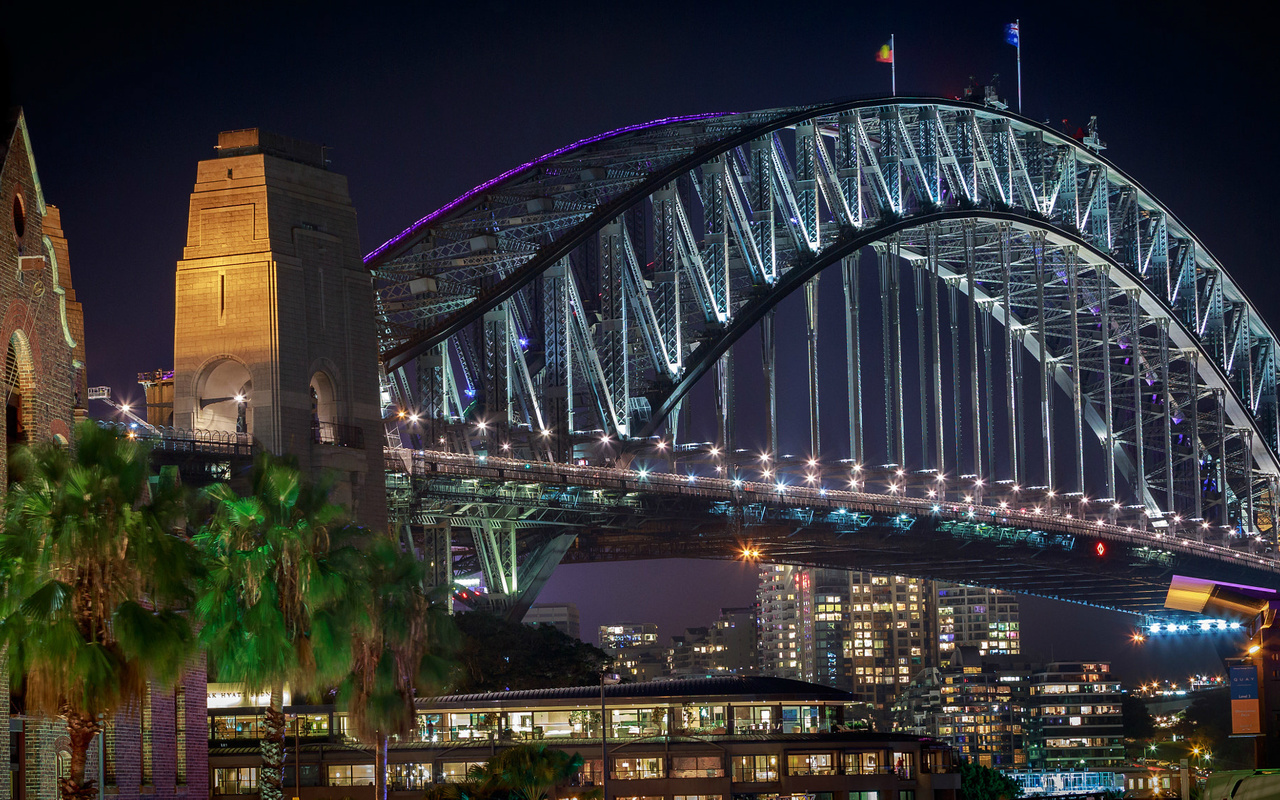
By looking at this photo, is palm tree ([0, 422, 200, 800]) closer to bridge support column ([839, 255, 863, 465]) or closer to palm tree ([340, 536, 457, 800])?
palm tree ([340, 536, 457, 800])

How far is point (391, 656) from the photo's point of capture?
62.6 m

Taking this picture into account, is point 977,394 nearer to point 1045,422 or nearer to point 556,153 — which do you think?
point 1045,422

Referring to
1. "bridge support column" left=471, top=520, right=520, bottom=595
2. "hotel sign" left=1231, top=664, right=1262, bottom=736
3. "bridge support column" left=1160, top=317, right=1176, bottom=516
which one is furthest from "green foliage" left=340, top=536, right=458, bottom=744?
"bridge support column" left=1160, top=317, right=1176, bottom=516

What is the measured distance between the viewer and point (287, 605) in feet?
176

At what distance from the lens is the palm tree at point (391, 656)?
202 feet

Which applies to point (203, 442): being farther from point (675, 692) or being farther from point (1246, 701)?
point (1246, 701)

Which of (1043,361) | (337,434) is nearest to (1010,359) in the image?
(1043,361)

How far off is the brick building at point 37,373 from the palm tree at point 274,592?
126 inches

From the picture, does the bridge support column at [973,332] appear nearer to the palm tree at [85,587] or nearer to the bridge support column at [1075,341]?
the bridge support column at [1075,341]

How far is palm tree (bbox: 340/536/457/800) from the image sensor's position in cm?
6156

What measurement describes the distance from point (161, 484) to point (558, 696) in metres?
60.1

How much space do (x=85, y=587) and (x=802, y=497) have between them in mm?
97314

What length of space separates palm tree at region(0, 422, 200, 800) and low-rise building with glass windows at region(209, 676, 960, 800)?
48.7 metres

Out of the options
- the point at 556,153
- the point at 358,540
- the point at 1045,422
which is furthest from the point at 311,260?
the point at 1045,422
